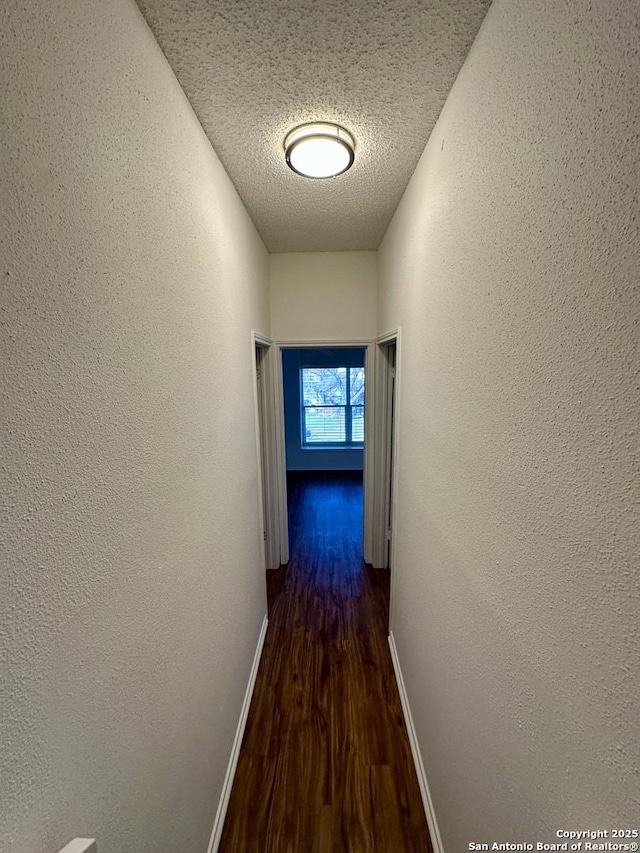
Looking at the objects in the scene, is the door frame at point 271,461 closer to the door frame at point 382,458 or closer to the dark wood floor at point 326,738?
the dark wood floor at point 326,738

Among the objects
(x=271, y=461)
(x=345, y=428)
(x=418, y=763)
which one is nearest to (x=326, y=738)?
(x=418, y=763)

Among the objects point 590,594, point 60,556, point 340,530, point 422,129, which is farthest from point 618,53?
point 340,530

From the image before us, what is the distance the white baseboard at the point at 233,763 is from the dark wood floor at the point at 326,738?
0.14 feet

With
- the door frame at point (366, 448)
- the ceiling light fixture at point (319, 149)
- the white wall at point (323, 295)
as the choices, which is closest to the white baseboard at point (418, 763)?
the door frame at point (366, 448)

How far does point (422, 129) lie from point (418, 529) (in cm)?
160

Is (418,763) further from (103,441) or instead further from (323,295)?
(323,295)

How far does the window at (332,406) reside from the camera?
5797 millimetres

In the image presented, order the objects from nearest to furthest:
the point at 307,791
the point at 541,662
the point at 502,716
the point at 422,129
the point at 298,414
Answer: the point at 541,662 → the point at 502,716 → the point at 422,129 → the point at 307,791 → the point at 298,414

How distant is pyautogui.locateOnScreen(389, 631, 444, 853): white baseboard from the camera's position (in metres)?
→ 1.19

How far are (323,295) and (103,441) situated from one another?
2.18 meters

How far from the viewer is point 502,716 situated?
743mm

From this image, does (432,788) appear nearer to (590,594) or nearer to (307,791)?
(307,791)

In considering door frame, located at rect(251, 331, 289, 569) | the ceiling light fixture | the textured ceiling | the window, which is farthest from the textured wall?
the window

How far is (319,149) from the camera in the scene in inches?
48.1
